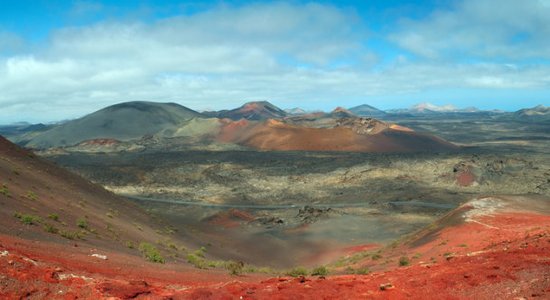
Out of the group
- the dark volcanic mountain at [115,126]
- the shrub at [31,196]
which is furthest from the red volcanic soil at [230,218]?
the dark volcanic mountain at [115,126]

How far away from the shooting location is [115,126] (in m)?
166

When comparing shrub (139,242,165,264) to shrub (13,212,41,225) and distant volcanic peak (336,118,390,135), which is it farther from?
distant volcanic peak (336,118,390,135)

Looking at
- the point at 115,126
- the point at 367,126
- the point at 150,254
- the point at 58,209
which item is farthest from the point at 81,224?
the point at 115,126

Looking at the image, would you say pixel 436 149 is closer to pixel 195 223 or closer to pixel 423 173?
pixel 423 173

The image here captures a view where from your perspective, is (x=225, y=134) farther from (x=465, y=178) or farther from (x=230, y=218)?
(x=230, y=218)

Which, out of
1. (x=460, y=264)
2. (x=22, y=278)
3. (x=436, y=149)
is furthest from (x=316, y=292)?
(x=436, y=149)

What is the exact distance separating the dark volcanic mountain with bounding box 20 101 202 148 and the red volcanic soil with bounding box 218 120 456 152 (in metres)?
47.0

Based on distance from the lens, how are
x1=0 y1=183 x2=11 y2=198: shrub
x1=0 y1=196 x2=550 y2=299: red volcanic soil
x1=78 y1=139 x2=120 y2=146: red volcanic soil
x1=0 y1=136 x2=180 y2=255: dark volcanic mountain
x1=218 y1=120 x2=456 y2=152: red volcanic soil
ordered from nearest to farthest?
x1=0 y1=196 x2=550 y2=299: red volcanic soil → x1=0 y1=136 x2=180 y2=255: dark volcanic mountain → x1=0 y1=183 x2=11 y2=198: shrub → x1=218 y1=120 x2=456 y2=152: red volcanic soil → x1=78 y1=139 x2=120 y2=146: red volcanic soil

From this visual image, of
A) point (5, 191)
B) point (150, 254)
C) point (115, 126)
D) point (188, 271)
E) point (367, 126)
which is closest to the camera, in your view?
point (188, 271)

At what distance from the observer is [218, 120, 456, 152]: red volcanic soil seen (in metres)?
119

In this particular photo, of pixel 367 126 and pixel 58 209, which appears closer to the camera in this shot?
pixel 58 209

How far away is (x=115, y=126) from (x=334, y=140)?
8746 cm

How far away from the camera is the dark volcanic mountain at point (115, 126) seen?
15750cm

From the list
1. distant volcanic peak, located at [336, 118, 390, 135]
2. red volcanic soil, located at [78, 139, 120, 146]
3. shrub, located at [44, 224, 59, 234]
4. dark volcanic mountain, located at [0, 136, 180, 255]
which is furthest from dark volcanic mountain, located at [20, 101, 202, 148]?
shrub, located at [44, 224, 59, 234]
